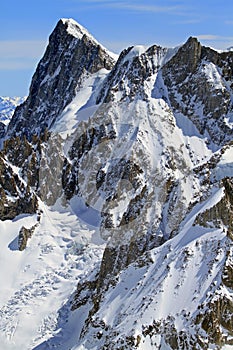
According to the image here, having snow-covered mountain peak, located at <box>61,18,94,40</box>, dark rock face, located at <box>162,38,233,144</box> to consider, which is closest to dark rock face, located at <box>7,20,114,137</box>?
snow-covered mountain peak, located at <box>61,18,94,40</box>

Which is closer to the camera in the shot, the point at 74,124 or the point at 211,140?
the point at 211,140

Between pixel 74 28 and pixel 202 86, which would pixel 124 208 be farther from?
pixel 74 28

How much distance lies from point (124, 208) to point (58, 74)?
72409mm

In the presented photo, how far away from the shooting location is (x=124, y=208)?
342 ft

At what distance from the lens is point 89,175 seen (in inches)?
4540

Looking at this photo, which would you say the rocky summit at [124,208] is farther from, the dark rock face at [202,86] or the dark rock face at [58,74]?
the dark rock face at [58,74]

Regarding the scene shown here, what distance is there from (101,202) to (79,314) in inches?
1284

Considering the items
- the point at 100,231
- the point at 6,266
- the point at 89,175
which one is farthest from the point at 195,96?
the point at 6,266

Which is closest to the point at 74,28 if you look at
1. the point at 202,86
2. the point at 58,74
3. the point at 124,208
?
the point at 58,74

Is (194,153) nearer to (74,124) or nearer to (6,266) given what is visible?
(74,124)

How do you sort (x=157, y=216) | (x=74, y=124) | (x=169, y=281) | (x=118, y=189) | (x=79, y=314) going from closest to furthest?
(x=169, y=281)
(x=79, y=314)
(x=157, y=216)
(x=118, y=189)
(x=74, y=124)

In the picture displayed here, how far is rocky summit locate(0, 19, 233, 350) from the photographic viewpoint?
2392 inches

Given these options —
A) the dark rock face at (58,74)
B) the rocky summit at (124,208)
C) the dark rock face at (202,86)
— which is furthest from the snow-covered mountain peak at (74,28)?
the dark rock face at (202,86)

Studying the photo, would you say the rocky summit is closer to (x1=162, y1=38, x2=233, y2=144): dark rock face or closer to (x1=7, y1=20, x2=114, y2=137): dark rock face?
(x1=162, y1=38, x2=233, y2=144): dark rock face
